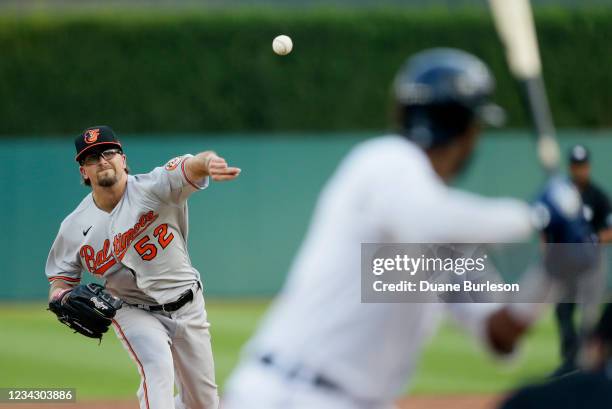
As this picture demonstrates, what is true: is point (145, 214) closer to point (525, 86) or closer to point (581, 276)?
point (525, 86)

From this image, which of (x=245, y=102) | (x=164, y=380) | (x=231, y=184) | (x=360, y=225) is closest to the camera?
(x=360, y=225)

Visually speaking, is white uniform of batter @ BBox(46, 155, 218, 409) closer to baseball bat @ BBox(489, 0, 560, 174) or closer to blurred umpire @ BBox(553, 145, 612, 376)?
baseball bat @ BBox(489, 0, 560, 174)

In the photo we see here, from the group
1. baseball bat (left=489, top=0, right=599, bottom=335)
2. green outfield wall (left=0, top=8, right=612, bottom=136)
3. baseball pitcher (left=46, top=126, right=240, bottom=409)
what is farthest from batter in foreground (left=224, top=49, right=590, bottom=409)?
green outfield wall (left=0, top=8, right=612, bottom=136)

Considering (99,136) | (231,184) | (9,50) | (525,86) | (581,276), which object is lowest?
(581,276)

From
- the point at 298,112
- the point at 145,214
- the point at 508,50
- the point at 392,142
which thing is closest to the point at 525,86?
the point at 508,50

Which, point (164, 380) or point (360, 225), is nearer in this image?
point (360, 225)

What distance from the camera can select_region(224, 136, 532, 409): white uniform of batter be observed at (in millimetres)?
2793

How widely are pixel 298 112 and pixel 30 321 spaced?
6365mm

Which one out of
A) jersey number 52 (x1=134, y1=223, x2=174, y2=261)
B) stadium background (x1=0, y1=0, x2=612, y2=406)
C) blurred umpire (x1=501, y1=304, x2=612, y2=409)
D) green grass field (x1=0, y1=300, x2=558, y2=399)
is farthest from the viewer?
stadium background (x1=0, y1=0, x2=612, y2=406)

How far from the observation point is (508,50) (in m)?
4.30

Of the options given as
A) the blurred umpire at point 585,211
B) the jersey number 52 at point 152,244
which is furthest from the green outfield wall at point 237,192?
the jersey number 52 at point 152,244

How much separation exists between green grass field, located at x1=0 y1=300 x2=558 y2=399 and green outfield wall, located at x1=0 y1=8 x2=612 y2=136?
16.4 feet

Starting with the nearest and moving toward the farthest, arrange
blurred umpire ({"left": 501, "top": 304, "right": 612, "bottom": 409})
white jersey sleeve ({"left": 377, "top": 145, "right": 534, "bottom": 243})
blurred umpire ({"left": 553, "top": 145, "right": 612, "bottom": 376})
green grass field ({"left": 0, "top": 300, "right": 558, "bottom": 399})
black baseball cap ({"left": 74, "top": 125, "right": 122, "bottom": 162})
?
blurred umpire ({"left": 501, "top": 304, "right": 612, "bottom": 409})
white jersey sleeve ({"left": 377, "top": 145, "right": 534, "bottom": 243})
black baseball cap ({"left": 74, "top": 125, "right": 122, "bottom": 162})
blurred umpire ({"left": 553, "top": 145, "right": 612, "bottom": 376})
green grass field ({"left": 0, "top": 300, "right": 558, "bottom": 399})

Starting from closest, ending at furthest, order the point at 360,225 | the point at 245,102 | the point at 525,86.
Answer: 1. the point at 360,225
2. the point at 525,86
3. the point at 245,102
